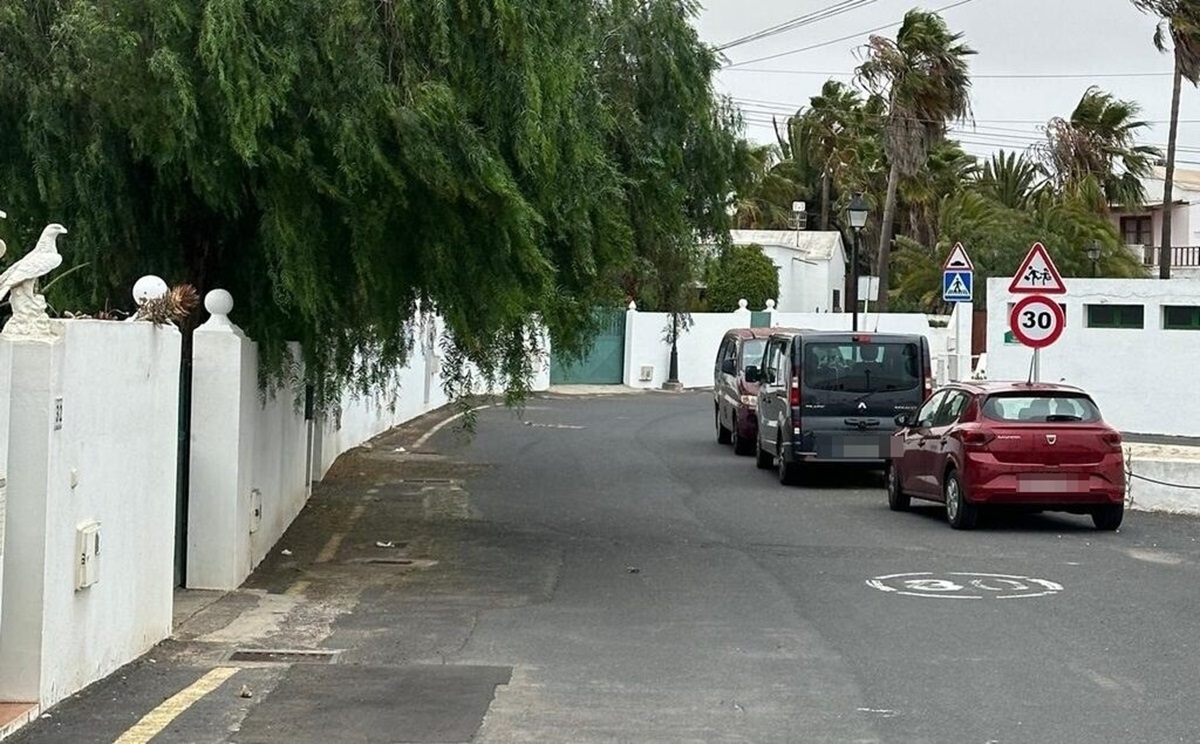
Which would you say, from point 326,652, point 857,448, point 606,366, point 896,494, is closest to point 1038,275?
point 857,448

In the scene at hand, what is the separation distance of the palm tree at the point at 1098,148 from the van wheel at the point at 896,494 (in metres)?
36.6

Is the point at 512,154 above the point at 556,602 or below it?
above

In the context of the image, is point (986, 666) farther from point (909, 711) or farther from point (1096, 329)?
point (1096, 329)

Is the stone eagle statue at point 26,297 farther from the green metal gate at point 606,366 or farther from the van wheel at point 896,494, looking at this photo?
the green metal gate at point 606,366

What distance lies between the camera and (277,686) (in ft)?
30.0

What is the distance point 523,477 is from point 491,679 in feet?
42.6

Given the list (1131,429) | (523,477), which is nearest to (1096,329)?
(1131,429)

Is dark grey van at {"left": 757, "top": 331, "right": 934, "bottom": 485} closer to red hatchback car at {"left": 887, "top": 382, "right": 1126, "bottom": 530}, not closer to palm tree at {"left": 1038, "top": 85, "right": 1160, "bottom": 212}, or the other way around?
red hatchback car at {"left": 887, "top": 382, "right": 1126, "bottom": 530}

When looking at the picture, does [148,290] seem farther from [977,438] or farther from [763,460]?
[763,460]

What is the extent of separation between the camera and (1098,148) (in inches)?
2131

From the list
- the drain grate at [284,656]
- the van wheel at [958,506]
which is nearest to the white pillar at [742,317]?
the van wheel at [958,506]

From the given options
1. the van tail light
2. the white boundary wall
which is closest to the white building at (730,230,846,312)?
the van tail light

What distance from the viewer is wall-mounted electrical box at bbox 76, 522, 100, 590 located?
8.61 metres

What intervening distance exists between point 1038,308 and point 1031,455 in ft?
12.6
